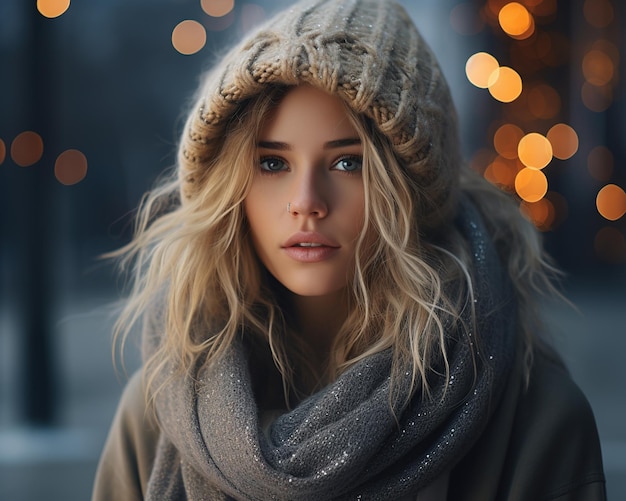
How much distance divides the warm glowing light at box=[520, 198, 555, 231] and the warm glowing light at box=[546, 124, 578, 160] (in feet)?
1.03

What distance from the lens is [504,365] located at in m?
1.48

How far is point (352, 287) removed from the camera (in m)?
1.55

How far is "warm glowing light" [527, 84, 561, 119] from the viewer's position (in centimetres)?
520

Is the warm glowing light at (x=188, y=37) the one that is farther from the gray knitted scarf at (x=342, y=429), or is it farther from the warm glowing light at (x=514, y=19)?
the gray knitted scarf at (x=342, y=429)

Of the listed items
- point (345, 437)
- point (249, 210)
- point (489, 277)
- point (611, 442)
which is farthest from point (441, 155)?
point (611, 442)

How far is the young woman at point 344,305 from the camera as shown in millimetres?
1374

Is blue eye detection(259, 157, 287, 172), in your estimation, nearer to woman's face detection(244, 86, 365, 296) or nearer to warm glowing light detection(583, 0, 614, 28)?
woman's face detection(244, 86, 365, 296)

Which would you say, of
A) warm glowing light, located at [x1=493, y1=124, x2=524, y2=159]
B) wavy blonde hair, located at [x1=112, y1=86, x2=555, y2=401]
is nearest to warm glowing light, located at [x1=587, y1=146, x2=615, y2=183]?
warm glowing light, located at [x1=493, y1=124, x2=524, y2=159]

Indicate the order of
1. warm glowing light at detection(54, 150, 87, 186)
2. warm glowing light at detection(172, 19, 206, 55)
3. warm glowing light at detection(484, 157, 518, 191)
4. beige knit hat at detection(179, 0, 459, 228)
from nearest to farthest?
beige knit hat at detection(179, 0, 459, 228), warm glowing light at detection(172, 19, 206, 55), warm glowing light at detection(484, 157, 518, 191), warm glowing light at detection(54, 150, 87, 186)

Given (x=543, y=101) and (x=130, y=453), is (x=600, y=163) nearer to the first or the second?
(x=543, y=101)

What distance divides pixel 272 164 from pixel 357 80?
0.23 meters

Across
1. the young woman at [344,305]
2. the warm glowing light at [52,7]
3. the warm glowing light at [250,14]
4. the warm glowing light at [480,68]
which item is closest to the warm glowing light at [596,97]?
the warm glowing light at [480,68]

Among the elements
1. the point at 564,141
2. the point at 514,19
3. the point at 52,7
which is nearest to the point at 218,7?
Result: the point at 52,7

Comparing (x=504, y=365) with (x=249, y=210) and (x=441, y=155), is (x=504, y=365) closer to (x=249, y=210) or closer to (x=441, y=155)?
(x=441, y=155)
